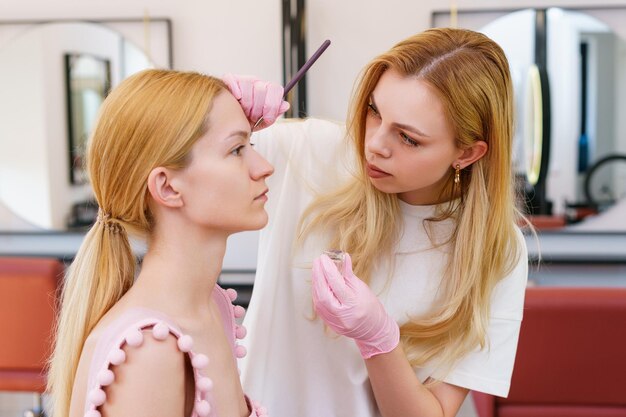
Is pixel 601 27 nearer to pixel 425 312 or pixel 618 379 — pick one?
pixel 618 379

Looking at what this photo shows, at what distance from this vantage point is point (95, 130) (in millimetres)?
996

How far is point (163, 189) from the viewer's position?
3.21 feet

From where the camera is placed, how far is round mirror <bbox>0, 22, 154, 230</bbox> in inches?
121

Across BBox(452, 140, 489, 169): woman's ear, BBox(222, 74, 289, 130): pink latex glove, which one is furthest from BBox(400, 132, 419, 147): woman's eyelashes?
BBox(222, 74, 289, 130): pink latex glove

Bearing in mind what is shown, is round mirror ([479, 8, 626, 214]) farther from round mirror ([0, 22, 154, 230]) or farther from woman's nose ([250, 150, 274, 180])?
woman's nose ([250, 150, 274, 180])

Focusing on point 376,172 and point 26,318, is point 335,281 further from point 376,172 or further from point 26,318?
point 26,318

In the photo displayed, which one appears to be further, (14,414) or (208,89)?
(14,414)

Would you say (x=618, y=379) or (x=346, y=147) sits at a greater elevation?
(x=346, y=147)

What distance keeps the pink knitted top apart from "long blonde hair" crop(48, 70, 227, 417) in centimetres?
10

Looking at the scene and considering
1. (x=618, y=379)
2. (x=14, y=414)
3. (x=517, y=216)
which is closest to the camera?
(x=517, y=216)

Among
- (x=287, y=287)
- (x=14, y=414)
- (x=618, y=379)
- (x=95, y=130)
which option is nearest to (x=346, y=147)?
(x=287, y=287)

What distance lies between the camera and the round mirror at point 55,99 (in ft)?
10.1

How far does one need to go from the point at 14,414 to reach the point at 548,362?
2417 mm

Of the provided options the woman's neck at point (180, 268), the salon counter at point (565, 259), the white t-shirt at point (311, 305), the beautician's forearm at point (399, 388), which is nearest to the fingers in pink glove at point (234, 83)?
the woman's neck at point (180, 268)
